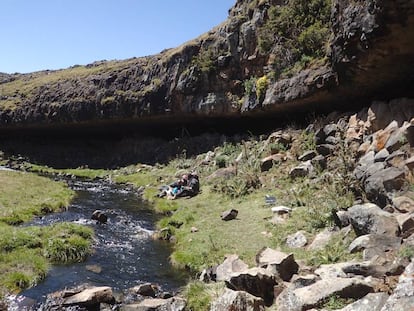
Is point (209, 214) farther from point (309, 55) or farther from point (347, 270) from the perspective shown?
point (309, 55)

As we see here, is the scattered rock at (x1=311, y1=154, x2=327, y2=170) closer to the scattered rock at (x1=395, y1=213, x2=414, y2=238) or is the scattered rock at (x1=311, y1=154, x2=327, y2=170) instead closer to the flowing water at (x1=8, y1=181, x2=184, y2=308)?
the flowing water at (x1=8, y1=181, x2=184, y2=308)

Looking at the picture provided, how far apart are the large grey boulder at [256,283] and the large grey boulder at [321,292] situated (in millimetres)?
890

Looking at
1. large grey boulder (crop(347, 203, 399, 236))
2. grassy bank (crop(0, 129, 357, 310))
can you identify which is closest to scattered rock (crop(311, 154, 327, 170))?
grassy bank (crop(0, 129, 357, 310))

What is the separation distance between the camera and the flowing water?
12.4 meters

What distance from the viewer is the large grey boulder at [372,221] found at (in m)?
9.96

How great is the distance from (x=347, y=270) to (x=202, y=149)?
2866cm

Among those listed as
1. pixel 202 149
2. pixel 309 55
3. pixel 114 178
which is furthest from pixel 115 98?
pixel 309 55

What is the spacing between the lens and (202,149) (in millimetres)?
36906

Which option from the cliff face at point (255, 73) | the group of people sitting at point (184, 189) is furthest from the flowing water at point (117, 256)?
the cliff face at point (255, 73)

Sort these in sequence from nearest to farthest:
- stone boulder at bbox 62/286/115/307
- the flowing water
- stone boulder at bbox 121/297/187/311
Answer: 1. stone boulder at bbox 121/297/187/311
2. stone boulder at bbox 62/286/115/307
3. the flowing water

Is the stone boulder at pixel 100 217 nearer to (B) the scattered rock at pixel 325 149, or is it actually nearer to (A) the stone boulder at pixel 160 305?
(A) the stone boulder at pixel 160 305

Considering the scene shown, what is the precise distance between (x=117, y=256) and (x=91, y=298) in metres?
4.63

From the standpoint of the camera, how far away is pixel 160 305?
10062 millimetres

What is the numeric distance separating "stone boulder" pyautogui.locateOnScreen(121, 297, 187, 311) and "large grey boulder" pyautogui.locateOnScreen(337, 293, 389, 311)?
4500 mm
